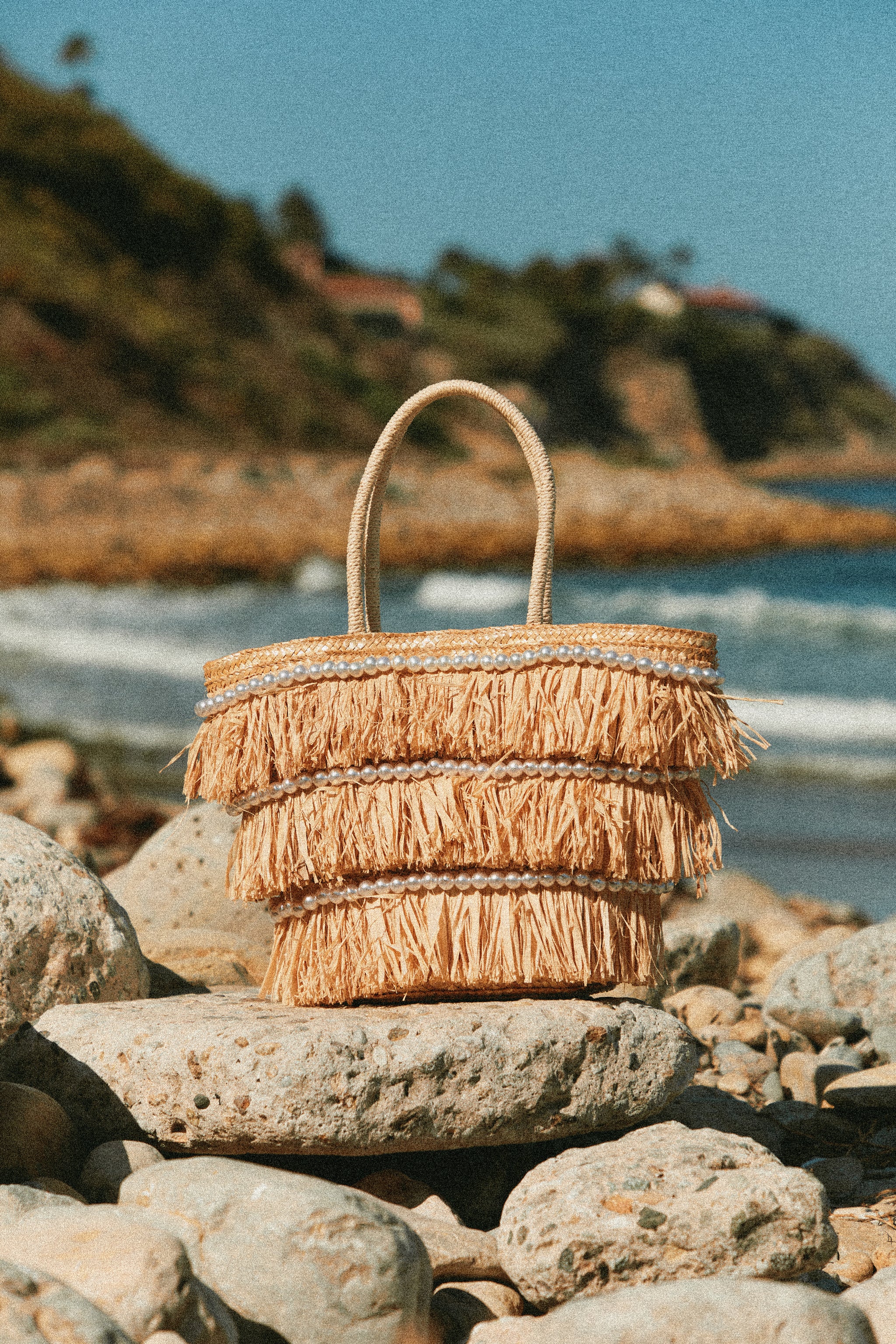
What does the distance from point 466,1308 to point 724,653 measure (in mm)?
13160

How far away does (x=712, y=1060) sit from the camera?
3820mm

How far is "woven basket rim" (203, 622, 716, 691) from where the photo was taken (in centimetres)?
282

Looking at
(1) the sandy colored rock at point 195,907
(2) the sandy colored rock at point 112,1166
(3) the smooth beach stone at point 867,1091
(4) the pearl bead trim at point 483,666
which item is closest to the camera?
(2) the sandy colored rock at point 112,1166

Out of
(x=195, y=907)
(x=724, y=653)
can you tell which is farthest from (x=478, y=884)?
Result: (x=724, y=653)

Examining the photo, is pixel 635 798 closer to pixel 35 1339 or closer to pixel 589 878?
pixel 589 878

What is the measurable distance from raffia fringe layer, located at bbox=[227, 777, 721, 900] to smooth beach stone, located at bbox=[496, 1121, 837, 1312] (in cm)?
64

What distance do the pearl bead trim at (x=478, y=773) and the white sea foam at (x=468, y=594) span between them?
19.1 metres

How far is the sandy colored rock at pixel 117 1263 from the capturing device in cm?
195

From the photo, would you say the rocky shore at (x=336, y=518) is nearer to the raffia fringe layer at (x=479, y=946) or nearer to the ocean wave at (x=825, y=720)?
the ocean wave at (x=825, y=720)

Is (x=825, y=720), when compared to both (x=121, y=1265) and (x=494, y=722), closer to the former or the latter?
(x=494, y=722)

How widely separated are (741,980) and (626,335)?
65822mm

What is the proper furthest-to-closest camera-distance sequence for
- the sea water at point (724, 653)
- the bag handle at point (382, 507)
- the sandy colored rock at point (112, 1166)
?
the sea water at point (724, 653) → the bag handle at point (382, 507) → the sandy colored rock at point (112, 1166)

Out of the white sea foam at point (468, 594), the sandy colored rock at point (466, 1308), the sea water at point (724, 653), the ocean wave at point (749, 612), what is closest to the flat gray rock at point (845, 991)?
the sea water at point (724, 653)

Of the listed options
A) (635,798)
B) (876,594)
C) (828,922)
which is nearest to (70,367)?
(876,594)
